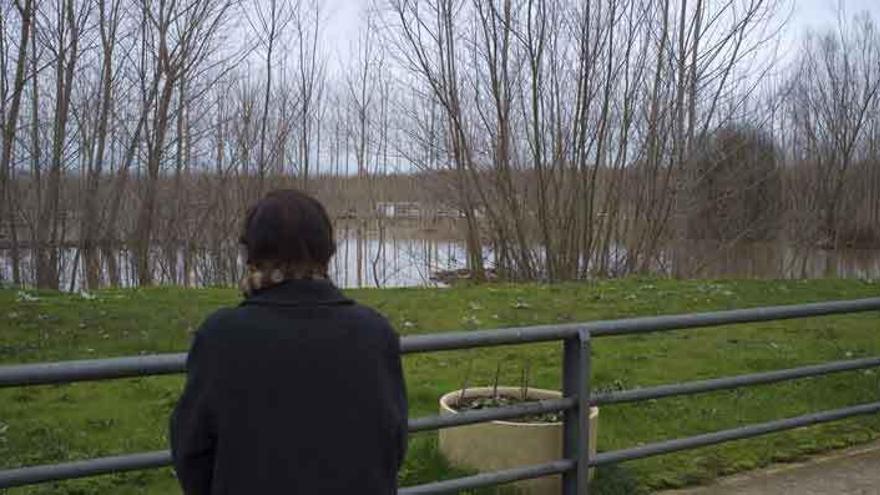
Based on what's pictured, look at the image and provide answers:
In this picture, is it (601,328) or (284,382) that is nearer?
(284,382)

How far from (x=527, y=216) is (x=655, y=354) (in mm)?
11350

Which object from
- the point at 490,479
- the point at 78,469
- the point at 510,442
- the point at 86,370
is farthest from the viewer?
the point at 510,442

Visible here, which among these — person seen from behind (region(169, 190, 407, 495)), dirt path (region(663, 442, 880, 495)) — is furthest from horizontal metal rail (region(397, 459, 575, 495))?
person seen from behind (region(169, 190, 407, 495))

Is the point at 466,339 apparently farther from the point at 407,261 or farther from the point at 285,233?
the point at 407,261

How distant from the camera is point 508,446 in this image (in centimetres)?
440

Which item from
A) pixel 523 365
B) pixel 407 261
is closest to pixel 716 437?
pixel 523 365

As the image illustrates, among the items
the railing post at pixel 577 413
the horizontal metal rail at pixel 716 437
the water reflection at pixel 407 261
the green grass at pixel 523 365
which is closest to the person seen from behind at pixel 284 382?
the railing post at pixel 577 413

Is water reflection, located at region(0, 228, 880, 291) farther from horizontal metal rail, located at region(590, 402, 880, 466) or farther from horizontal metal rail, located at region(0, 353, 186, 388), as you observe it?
horizontal metal rail, located at region(0, 353, 186, 388)

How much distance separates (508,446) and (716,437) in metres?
1.06

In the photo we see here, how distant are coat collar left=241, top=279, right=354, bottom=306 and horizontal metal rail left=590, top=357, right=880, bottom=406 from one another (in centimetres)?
217

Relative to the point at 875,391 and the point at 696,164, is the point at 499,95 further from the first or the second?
the point at 875,391

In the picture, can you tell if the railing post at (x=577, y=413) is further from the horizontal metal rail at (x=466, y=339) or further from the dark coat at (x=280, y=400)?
the dark coat at (x=280, y=400)

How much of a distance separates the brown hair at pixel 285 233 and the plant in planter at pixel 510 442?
6.85 ft

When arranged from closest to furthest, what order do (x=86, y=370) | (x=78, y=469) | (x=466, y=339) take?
(x=86, y=370) → (x=78, y=469) → (x=466, y=339)
